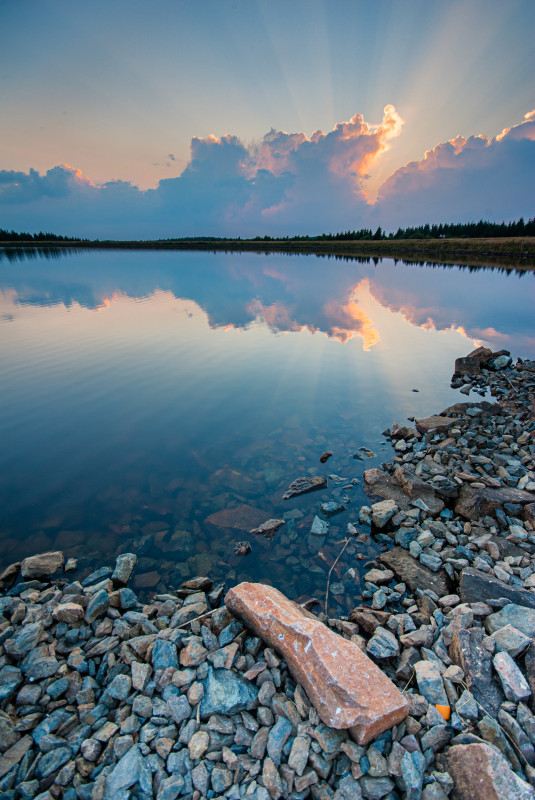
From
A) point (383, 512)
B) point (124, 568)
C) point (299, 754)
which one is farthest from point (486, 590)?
point (124, 568)

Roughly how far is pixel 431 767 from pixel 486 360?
789 inches

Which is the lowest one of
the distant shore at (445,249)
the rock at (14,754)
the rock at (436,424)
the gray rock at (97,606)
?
the rock at (436,424)

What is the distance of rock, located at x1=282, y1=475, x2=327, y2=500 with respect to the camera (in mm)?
9164

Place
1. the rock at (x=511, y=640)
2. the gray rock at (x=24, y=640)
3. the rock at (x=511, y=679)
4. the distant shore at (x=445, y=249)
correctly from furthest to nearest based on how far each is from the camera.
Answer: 1. the distant shore at (x=445, y=249)
2. the gray rock at (x=24, y=640)
3. the rock at (x=511, y=640)
4. the rock at (x=511, y=679)

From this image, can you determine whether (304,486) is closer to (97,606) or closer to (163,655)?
(163,655)

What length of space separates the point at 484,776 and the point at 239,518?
5.98 meters

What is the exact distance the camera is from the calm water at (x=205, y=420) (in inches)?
300

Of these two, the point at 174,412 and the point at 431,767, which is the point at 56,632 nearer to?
the point at 431,767

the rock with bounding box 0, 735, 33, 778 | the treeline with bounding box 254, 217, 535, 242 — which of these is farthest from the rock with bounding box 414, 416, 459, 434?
the treeline with bounding box 254, 217, 535, 242

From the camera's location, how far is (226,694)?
166 inches

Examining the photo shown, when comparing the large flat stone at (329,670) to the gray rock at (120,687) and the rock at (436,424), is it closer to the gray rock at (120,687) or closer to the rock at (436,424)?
the gray rock at (120,687)

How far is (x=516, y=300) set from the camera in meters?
37.2

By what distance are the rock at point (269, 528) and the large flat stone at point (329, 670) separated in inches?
101

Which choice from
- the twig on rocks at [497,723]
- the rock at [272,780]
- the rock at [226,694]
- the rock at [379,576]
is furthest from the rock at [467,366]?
the rock at [272,780]
